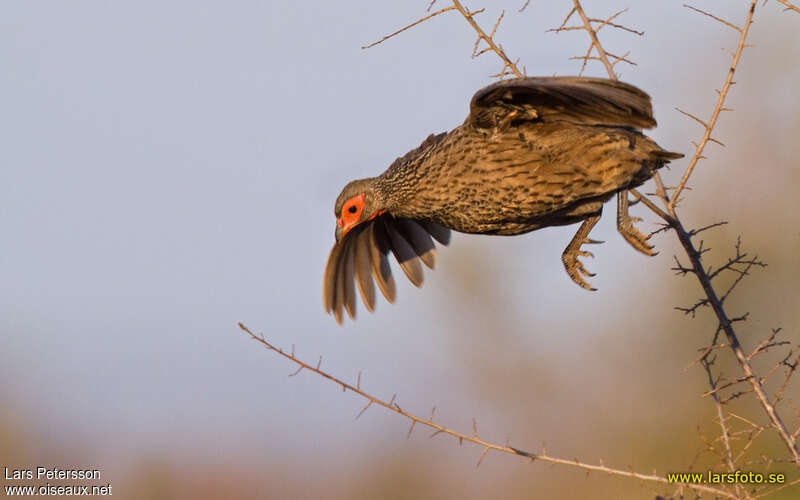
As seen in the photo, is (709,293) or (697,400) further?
(697,400)

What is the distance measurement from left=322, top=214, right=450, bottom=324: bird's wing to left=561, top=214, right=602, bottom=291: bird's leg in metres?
1.16

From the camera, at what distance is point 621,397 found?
12578mm

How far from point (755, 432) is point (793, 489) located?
244 inches

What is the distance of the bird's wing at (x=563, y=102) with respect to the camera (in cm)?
448

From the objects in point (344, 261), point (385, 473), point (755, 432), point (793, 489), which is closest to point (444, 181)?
point (344, 261)

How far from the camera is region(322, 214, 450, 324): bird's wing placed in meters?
6.51

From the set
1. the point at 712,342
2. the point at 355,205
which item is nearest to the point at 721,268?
the point at 712,342

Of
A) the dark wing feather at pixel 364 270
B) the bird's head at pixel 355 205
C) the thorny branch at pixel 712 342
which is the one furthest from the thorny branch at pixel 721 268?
the dark wing feather at pixel 364 270

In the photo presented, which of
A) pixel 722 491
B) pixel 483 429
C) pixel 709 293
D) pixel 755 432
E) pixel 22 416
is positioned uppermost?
pixel 22 416

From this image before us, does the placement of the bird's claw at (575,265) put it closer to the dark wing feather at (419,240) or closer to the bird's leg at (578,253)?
the bird's leg at (578,253)

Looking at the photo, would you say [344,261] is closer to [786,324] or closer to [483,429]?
[483,429]

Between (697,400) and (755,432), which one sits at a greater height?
(697,400)

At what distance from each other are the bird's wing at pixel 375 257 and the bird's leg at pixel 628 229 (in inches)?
62.8

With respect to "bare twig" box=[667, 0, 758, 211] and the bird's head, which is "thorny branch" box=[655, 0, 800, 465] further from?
the bird's head
